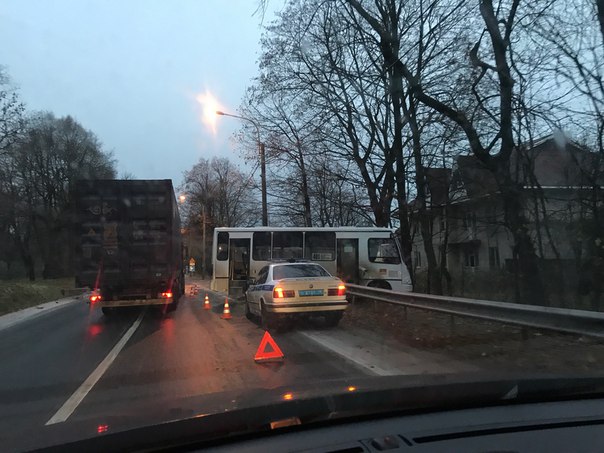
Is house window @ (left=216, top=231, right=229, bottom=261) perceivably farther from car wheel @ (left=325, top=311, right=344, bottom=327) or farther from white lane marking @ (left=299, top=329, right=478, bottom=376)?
white lane marking @ (left=299, top=329, right=478, bottom=376)

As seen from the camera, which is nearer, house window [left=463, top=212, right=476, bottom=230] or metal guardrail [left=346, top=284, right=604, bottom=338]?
metal guardrail [left=346, top=284, right=604, bottom=338]

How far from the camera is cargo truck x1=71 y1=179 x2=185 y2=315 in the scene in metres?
15.2

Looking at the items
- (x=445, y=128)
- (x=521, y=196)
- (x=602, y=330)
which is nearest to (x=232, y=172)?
(x=445, y=128)

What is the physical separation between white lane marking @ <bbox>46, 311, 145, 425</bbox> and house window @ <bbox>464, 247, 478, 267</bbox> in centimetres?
3187

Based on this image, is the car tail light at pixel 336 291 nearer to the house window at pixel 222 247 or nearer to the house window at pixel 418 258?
the house window at pixel 222 247

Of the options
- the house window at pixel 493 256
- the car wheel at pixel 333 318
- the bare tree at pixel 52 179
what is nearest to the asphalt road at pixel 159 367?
the car wheel at pixel 333 318

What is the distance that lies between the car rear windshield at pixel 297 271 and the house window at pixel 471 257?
1118 inches

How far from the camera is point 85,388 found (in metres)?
6.94

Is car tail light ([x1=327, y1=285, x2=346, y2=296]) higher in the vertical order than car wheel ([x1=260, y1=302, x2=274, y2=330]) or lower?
higher

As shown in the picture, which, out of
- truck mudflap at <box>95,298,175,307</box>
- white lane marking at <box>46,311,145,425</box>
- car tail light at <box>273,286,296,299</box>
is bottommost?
white lane marking at <box>46,311,145,425</box>

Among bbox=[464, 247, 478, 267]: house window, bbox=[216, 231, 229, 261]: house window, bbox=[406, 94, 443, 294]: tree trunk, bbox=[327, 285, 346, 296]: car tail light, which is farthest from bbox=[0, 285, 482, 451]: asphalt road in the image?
bbox=[464, 247, 478, 267]: house window

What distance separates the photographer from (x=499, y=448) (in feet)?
7.92

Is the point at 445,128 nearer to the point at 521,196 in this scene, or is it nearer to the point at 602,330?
the point at 521,196

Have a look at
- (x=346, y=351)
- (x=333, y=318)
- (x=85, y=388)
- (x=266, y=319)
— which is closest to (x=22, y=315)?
(x=266, y=319)
